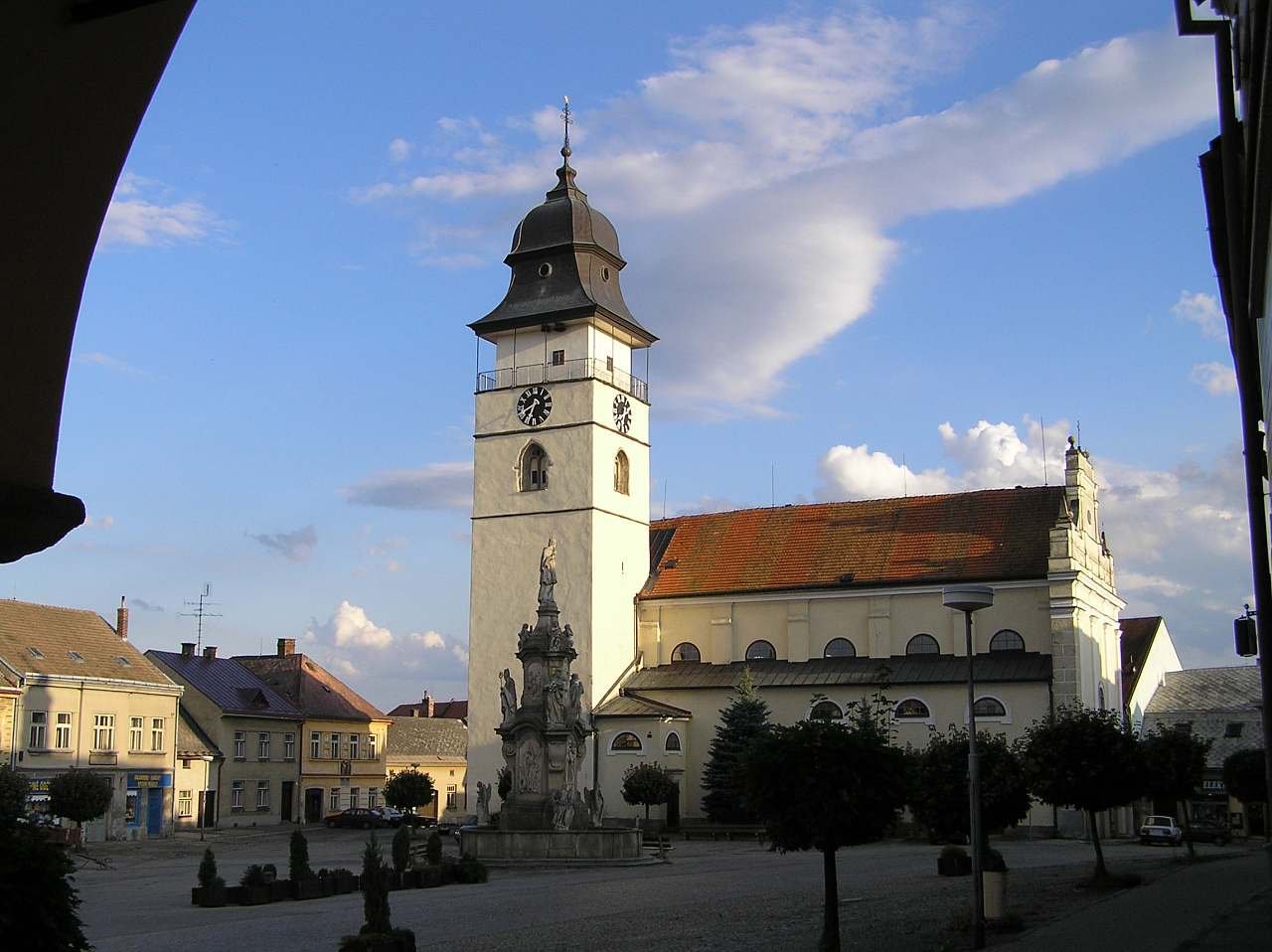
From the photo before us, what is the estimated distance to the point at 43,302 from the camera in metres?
3.13

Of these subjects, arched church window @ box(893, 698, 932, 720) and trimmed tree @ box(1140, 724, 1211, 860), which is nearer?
trimmed tree @ box(1140, 724, 1211, 860)

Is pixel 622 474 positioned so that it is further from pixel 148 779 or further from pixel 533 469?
pixel 148 779

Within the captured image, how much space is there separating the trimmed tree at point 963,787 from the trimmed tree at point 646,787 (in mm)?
23758

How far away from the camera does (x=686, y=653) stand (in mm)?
59000

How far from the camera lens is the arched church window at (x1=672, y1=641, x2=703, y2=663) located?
58781 millimetres

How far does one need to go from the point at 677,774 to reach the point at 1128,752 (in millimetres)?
29542

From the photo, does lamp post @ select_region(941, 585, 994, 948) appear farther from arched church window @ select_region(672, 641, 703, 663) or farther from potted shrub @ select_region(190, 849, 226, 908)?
arched church window @ select_region(672, 641, 703, 663)

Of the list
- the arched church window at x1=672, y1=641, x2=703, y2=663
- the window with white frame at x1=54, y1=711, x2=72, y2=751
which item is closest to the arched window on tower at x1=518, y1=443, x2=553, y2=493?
the arched church window at x1=672, y1=641, x2=703, y2=663

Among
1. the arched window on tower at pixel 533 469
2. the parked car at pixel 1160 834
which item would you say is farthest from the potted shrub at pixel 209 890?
the arched window on tower at pixel 533 469

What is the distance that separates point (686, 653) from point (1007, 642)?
13.3 metres

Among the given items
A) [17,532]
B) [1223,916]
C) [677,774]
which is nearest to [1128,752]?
[1223,916]

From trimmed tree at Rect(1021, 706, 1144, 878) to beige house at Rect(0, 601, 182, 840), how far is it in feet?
115

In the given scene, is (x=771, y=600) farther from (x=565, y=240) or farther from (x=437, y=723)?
(x=437, y=723)

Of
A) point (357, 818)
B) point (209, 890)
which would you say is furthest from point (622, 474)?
point (209, 890)
